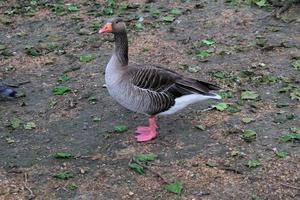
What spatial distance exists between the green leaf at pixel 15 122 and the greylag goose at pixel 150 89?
4.35 ft

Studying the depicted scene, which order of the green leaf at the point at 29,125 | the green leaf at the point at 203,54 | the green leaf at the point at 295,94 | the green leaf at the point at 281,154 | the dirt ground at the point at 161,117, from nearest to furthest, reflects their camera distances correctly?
the dirt ground at the point at 161,117, the green leaf at the point at 281,154, the green leaf at the point at 29,125, the green leaf at the point at 295,94, the green leaf at the point at 203,54

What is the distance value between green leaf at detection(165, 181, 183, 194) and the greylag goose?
0.94m

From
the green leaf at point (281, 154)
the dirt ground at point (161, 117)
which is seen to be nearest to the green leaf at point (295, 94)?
the dirt ground at point (161, 117)

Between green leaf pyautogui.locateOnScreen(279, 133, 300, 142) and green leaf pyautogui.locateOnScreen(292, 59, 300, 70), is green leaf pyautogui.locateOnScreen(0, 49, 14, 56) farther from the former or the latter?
green leaf pyautogui.locateOnScreen(279, 133, 300, 142)

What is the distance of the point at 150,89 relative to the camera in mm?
6090

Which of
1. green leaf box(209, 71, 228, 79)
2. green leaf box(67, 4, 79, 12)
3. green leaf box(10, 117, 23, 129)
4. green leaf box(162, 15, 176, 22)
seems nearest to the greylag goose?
green leaf box(10, 117, 23, 129)

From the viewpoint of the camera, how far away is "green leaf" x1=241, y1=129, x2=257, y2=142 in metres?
6.14

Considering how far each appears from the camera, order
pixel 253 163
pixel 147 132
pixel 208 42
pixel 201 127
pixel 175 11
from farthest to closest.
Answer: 1. pixel 175 11
2. pixel 208 42
3. pixel 201 127
4. pixel 147 132
5. pixel 253 163

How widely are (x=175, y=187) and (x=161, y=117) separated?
172cm

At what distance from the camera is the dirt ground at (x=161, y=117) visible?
546 centimetres

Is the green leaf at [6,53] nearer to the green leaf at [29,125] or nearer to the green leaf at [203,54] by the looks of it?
the green leaf at [29,125]

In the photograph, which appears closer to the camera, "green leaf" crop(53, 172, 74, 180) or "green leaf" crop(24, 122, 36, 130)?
"green leaf" crop(53, 172, 74, 180)

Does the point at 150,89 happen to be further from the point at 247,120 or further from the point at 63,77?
the point at 63,77

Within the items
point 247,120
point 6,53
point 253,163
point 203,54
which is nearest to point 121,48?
point 247,120
